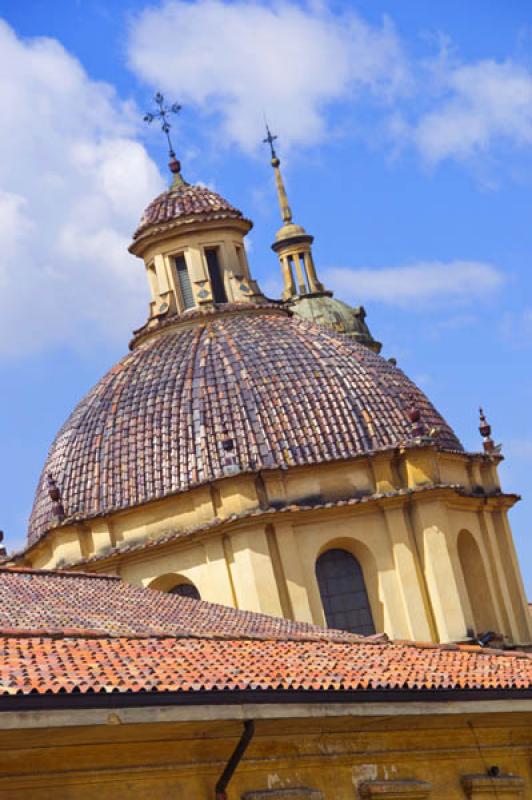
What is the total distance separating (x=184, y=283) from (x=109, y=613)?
2324 centimetres

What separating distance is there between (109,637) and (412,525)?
2083 cm

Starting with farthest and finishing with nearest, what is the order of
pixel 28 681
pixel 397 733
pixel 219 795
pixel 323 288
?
pixel 323 288 → pixel 397 733 → pixel 219 795 → pixel 28 681

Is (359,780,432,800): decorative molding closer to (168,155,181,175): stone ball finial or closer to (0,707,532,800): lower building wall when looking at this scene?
(0,707,532,800): lower building wall

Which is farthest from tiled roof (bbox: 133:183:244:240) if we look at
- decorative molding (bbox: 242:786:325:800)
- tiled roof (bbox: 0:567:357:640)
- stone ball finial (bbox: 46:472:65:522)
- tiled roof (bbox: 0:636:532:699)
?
decorative molding (bbox: 242:786:325:800)

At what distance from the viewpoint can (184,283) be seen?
44719 mm

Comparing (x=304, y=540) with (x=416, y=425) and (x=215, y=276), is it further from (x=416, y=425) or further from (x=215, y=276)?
(x=215, y=276)

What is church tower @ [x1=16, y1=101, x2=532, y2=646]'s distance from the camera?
126 ft

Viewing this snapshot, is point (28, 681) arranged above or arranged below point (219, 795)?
above

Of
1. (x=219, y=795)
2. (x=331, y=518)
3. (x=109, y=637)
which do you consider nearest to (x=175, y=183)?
(x=331, y=518)

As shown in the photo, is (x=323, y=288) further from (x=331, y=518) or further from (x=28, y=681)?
(x=28, y=681)

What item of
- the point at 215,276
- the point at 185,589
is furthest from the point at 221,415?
the point at 215,276

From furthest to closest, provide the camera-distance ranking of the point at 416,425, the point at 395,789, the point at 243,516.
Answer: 1. the point at 416,425
2. the point at 243,516
3. the point at 395,789

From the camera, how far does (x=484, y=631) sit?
40.2m

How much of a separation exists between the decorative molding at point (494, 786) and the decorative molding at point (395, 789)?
2.40ft
